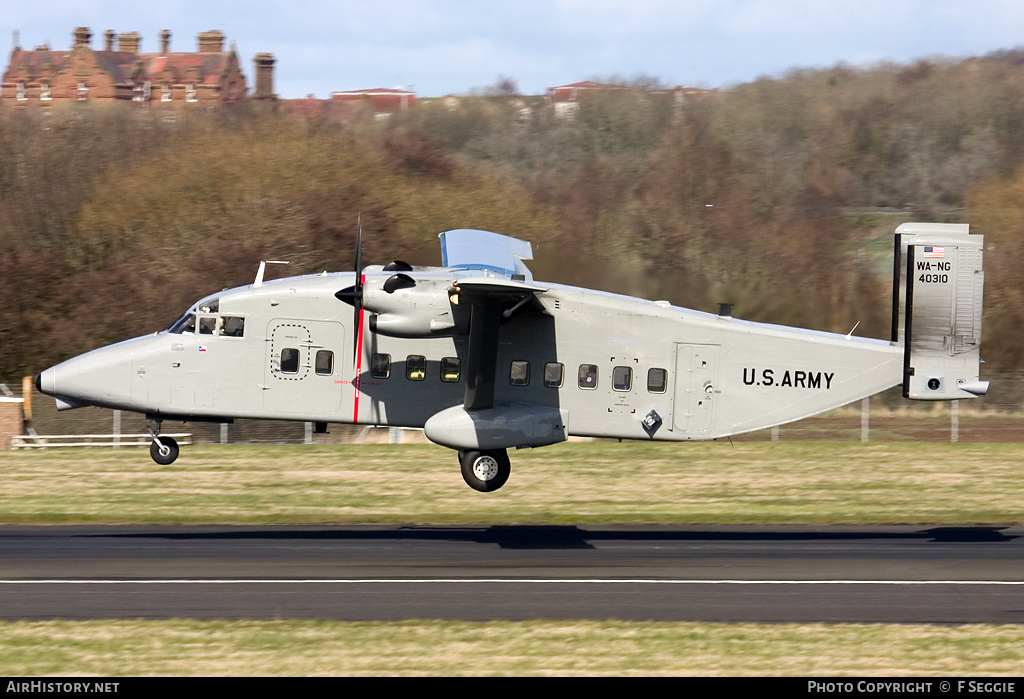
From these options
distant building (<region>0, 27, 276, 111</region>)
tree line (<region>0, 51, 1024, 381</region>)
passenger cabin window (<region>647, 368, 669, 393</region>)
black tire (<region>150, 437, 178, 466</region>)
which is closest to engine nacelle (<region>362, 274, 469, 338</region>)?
passenger cabin window (<region>647, 368, 669, 393</region>)

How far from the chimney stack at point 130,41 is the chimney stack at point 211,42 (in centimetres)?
540

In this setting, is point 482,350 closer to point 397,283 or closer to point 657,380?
point 397,283

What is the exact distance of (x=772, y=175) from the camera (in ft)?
174

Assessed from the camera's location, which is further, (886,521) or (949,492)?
(949,492)

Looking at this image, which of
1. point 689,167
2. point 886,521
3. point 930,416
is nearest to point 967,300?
point 886,521

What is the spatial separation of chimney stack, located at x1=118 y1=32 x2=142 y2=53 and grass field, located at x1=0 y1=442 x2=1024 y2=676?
255 ft

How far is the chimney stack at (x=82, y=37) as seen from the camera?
96.0 meters

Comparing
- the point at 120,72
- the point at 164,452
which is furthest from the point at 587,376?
the point at 120,72

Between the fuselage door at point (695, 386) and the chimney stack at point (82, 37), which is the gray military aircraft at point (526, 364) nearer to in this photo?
the fuselage door at point (695, 386)

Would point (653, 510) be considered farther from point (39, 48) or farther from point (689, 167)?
point (39, 48)

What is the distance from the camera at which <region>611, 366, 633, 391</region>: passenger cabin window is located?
20312 millimetres

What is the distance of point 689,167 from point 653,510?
26.1 metres

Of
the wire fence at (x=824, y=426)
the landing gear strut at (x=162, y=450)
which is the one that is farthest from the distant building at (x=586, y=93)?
the landing gear strut at (x=162, y=450)

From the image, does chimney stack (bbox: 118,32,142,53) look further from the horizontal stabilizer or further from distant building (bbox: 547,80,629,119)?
the horizontal stabilizer
